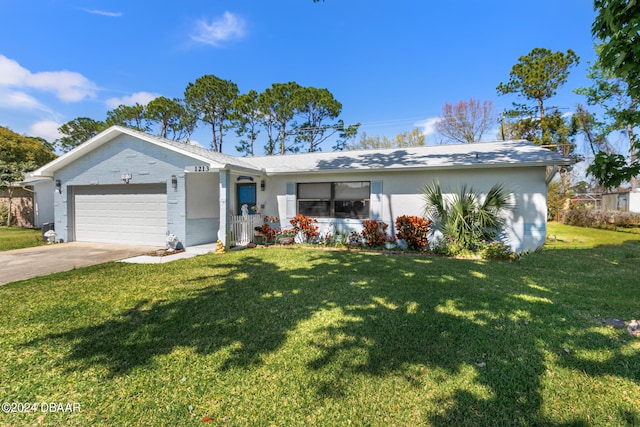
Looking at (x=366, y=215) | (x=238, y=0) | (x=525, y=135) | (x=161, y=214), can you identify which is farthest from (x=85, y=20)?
(x=525, y=135)

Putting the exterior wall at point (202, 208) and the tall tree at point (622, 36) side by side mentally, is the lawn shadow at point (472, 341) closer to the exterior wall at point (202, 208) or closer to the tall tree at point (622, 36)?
the tall tree at point (622, 36)

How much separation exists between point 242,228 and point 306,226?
2192mm

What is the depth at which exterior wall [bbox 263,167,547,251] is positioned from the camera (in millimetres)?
8273

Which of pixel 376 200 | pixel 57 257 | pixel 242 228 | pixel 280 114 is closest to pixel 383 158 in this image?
pixel 376 200

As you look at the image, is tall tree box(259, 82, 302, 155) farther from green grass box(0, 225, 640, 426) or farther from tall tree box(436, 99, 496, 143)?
green grass box(0, 225, 640, 426)

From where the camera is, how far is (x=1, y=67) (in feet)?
45.1

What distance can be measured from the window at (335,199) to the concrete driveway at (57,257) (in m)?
5.38

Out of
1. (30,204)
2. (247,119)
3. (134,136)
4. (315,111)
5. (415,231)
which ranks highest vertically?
(315,111)

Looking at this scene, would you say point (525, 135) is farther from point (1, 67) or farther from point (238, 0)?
Answer: point (1, 67)

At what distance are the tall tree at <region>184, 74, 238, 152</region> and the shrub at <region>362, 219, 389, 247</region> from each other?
20.4m

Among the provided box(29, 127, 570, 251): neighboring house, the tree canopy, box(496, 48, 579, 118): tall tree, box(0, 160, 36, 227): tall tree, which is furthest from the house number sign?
box(496, 48, 579, 118): tall tree

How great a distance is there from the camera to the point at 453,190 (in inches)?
355

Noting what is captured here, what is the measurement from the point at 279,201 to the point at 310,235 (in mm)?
1866

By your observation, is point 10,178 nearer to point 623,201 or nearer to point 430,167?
point 430,167
